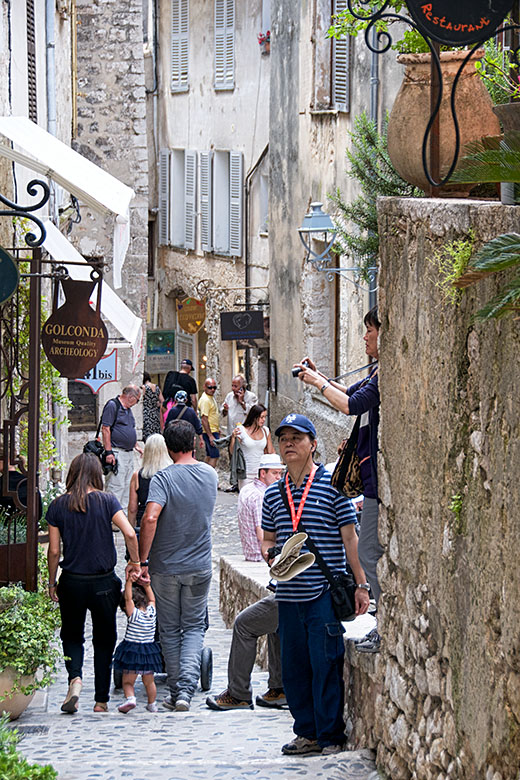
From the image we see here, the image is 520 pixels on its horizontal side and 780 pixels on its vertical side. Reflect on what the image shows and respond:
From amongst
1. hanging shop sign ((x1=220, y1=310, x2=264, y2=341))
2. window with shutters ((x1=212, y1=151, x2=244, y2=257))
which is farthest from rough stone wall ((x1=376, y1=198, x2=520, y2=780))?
window with shutters ((x1=212, y1=151, x2=244, y2=257))

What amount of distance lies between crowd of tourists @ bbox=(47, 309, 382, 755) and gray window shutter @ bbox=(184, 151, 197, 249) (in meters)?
16.5

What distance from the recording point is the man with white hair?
8.27 metres

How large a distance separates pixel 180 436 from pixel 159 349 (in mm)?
19555

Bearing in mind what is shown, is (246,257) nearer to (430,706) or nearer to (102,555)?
(102,555)

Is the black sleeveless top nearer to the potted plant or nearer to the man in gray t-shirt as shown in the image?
the man in gray t-shirt

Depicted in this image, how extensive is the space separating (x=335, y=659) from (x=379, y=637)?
12.6 inches

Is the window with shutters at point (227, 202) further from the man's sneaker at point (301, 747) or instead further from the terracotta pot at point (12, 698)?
the man's sneaker at point (301, 747)

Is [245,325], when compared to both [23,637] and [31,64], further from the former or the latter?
[23,637]

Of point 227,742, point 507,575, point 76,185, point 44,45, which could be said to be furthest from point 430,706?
point 44,45

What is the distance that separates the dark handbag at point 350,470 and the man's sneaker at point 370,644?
62 centimetres

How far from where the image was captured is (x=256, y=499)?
8.45 meters

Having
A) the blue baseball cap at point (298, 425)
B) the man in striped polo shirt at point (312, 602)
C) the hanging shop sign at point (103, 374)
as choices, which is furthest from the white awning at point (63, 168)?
the hanging shop sign at point (103, 374)

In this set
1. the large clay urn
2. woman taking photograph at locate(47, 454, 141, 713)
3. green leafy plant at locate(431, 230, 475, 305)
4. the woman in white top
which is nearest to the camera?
green leafy plant at locate(431, 230, 475, 305)

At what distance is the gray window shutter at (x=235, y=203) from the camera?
858 inches
